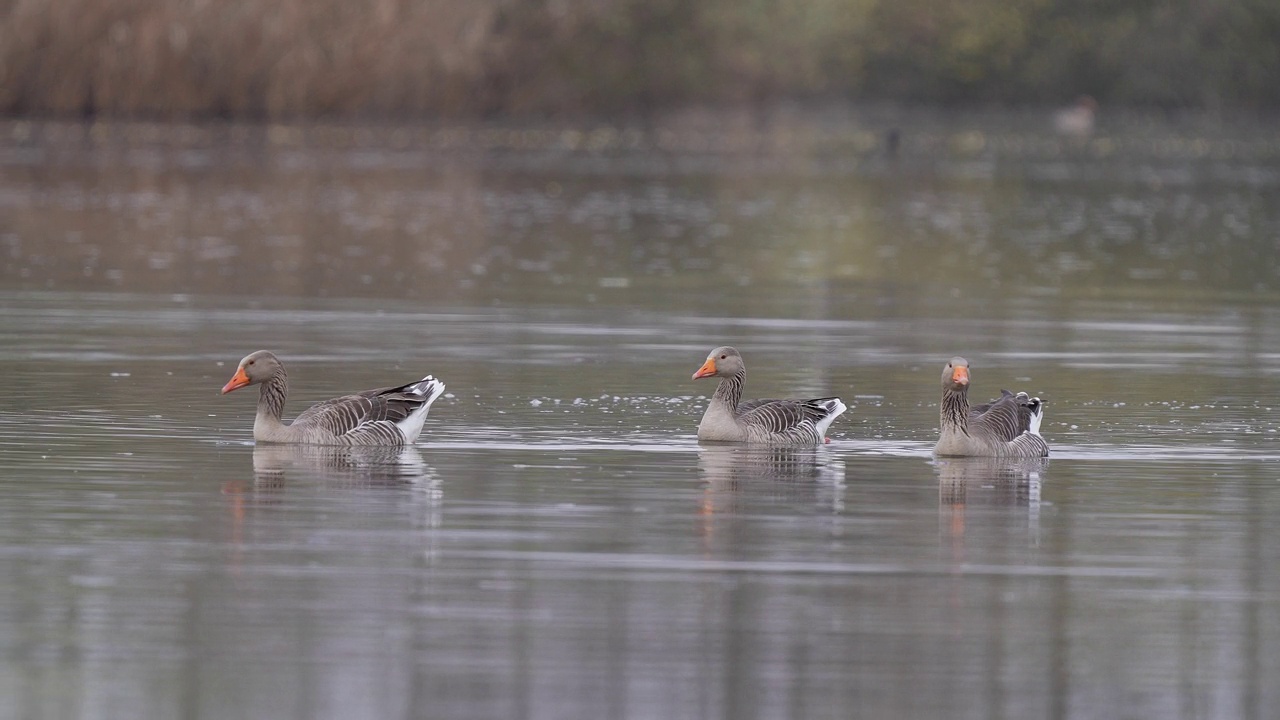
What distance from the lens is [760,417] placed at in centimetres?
1346

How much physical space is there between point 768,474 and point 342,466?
2.18 m

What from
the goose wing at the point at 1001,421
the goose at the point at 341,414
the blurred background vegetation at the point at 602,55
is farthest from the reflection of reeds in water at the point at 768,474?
the blurred background vegetation at the point at 602,55

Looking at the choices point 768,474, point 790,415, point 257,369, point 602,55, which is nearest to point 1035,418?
point 790,415

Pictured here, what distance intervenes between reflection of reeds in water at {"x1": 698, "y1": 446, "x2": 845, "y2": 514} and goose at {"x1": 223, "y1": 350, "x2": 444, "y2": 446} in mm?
1566

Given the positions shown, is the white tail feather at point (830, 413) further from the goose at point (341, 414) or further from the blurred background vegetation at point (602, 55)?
the blurred background vegetation at point (602, 55)

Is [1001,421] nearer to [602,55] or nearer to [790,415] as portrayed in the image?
[790,415]

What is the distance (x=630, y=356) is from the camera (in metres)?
18.1

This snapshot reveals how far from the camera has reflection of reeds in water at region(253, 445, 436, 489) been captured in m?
11.9

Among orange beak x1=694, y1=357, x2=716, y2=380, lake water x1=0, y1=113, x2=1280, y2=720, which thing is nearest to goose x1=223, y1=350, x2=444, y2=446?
lake water x1=0, y1=113, x2=1280, y2=720

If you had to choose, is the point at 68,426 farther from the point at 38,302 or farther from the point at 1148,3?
the point at 1148,3

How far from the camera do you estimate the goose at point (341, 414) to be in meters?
12.9

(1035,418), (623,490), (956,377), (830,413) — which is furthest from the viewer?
(830,413)

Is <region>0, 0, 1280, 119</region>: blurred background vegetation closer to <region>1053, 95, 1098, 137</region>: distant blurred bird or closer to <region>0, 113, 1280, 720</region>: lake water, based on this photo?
<region>1053, 95, 1098, 137</region>: distant blurred bird

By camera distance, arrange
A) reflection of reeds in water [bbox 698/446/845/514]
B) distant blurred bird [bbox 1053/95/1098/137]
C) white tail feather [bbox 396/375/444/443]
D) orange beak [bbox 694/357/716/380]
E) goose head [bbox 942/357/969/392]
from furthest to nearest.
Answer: distant blurred bird [bbox 1053/95/1098/137] → orange beak [bbox 694/357/716/380] → white tail feather [bbox 396/375/444/443] → goose head [bbox 942/357/969/392] → reflection of reeds in water [bbox 698/446/845/514]
